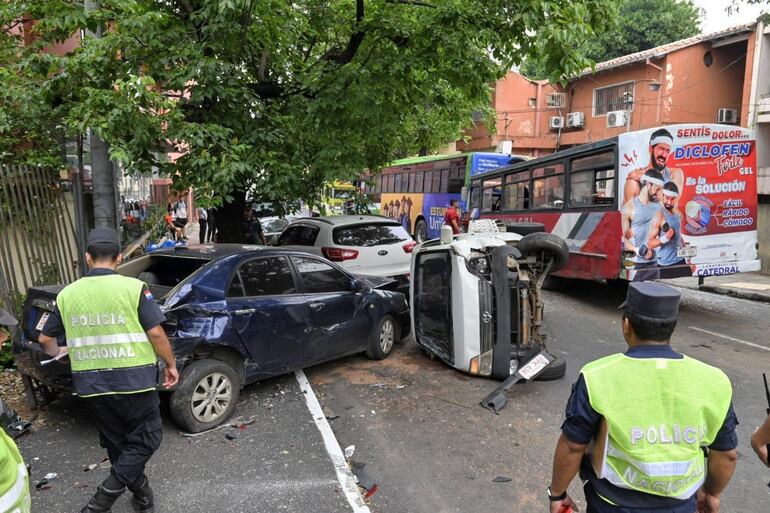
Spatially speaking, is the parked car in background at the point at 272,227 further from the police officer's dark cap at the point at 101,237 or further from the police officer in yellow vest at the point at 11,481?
the police officer in yellow vest at the point at 11,481

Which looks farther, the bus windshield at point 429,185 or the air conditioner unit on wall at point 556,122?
the air conditioner unit on wall at point 556,122

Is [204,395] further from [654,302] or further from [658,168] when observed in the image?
[658,168]

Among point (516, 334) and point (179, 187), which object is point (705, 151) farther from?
point (179, 187)

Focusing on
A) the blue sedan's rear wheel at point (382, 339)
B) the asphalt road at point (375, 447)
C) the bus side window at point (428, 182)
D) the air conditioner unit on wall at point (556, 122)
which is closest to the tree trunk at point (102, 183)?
the asphalt road at point (375, 447)

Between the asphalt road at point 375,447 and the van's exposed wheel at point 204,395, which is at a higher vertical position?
the van's exposed wheel at point 204,395

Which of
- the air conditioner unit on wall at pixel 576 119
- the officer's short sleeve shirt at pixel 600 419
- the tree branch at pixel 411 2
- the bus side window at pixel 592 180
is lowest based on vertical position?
the officer's short sleeve shirt at pixel 600 419

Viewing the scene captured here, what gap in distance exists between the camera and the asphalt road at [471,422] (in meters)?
3.56

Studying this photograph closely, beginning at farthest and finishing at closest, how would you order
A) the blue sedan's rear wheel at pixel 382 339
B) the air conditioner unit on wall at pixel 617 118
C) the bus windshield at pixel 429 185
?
the air conditioner unit on wall at pixel 617 118 < the bus windshield at pixel 429 185 < the blue sedan's rear wheel at pixel 382 339

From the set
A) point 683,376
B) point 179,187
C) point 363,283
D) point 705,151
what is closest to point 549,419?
point 363,283

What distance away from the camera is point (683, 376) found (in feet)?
6.08

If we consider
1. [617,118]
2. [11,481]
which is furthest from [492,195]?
[11,481]

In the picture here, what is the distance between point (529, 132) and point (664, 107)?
7.61 meters

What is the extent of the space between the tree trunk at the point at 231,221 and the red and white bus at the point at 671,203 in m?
5.96

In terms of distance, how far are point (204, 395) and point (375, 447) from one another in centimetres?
151
